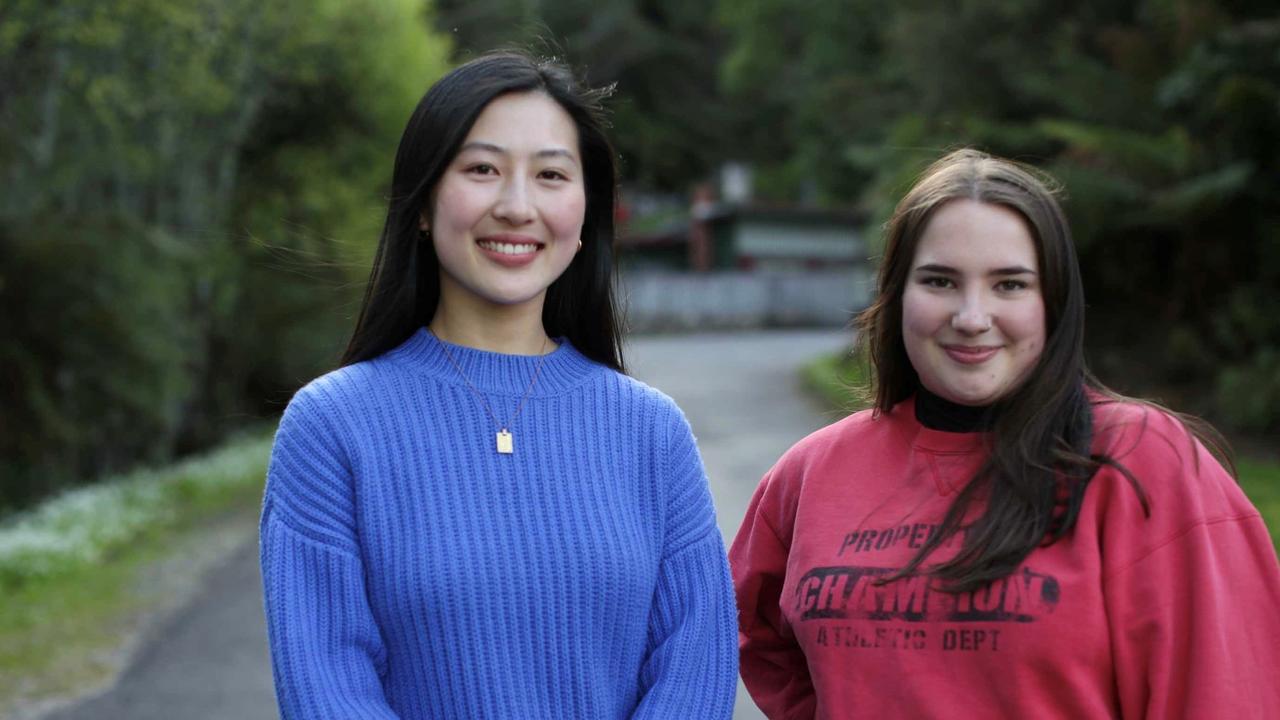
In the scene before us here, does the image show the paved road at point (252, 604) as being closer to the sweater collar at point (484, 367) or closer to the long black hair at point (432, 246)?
the long black hair at point (432, 246)

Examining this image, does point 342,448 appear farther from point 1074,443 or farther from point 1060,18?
point 1060,18

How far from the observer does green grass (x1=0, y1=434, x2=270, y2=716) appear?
7.27 metres

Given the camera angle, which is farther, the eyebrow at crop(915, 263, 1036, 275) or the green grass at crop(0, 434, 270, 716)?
the green grass at crop(0, 434, 270, 716)

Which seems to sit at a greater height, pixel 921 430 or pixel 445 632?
pixel 921 430

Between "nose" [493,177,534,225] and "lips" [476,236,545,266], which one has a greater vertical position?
"nose" [493,177,534,225]

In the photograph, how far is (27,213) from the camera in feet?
39.5

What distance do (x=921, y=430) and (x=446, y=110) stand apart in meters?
1.07

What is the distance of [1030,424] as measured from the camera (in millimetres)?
2451

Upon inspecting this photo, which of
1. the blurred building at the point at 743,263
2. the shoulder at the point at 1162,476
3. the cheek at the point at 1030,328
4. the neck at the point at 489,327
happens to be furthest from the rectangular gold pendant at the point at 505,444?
the blurred building at the point at 743,263

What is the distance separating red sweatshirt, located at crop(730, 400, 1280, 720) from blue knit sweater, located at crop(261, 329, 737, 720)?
241 mm

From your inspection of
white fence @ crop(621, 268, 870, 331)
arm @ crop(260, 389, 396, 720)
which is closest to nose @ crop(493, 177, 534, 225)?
arm @ crop(260, 389, 396, 720)

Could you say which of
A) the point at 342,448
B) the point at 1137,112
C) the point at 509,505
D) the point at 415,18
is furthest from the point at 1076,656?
the point at 415,18

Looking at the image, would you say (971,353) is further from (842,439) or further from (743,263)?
(743,263)

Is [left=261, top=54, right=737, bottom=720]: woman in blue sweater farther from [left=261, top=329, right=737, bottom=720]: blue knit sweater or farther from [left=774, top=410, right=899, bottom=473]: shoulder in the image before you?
[left=774, top=410, right=899, bottom=473]: shoulder
